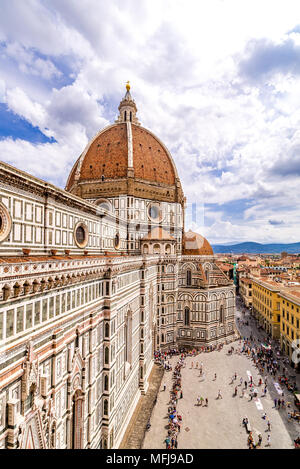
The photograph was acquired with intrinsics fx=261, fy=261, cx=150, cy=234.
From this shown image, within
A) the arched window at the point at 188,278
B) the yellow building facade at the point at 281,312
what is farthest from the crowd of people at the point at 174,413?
Result: the yellow building facade at the point at 281,312

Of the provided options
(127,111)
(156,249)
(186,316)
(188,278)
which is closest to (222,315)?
(186,316)

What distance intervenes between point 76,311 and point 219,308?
31218 mm

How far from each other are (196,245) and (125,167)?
54.0 ft

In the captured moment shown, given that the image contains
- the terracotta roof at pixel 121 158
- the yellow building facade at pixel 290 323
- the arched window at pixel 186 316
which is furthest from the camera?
the arched window at pixel 186 316

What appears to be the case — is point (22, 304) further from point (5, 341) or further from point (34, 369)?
point (34, 369)

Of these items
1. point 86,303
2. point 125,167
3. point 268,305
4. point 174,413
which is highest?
point 125,167

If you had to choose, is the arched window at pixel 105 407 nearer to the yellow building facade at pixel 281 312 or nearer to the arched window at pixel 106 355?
the arched window at pixel 106 355

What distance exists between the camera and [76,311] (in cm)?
1330

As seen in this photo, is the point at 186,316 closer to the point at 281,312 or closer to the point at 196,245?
the point at 196,245

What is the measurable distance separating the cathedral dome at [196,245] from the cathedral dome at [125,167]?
21.5 ft

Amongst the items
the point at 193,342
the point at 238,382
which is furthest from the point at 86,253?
the point at 193,342

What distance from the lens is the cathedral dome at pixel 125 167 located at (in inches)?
1474

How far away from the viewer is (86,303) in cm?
1452

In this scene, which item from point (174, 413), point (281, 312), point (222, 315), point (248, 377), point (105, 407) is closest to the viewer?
point (105, 407)
